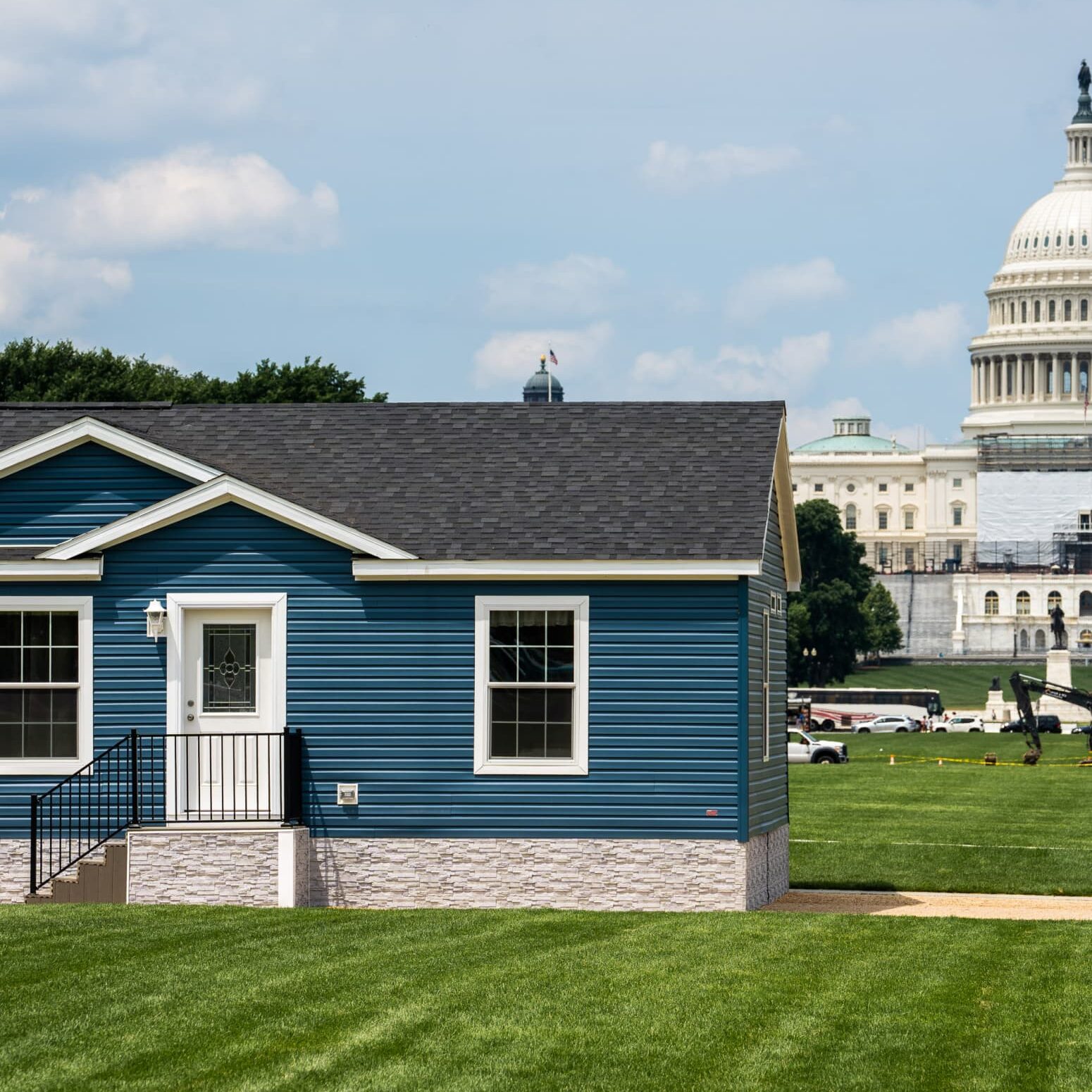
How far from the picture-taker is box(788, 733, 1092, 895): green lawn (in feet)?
81.1

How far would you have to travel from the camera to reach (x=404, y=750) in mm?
19375

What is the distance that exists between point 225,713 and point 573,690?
10.2 ft

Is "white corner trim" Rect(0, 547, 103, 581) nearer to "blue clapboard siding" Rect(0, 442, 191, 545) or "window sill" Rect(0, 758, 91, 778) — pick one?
"blue clapboard siding" Rect(0, 442, 191, 545)

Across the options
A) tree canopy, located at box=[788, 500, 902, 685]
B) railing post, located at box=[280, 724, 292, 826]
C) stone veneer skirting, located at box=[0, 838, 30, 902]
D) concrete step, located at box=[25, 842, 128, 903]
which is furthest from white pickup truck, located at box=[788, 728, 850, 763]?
tree canopy, located at box=[788, 500, 902, 685]

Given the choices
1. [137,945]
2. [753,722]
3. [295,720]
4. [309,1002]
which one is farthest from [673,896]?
[309,1002]

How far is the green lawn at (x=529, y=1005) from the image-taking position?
36.0 feet

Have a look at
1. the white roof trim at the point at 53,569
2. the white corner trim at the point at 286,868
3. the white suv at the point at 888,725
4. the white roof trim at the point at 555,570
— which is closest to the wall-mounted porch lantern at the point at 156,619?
the white roof trim at the point at 53,569

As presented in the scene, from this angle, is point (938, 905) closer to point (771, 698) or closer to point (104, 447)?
point (771, 698)

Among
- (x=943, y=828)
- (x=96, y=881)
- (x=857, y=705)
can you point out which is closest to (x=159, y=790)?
(x=96, y=881)

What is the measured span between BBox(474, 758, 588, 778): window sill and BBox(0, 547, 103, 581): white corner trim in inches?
151

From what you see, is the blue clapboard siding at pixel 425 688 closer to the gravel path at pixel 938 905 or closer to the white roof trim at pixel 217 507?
the white roof trim at pixel 217 507

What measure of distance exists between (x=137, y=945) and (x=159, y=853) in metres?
4.09

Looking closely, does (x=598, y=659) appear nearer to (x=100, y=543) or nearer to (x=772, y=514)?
(x=772, y=514)

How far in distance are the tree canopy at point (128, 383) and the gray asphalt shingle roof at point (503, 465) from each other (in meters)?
45.6
